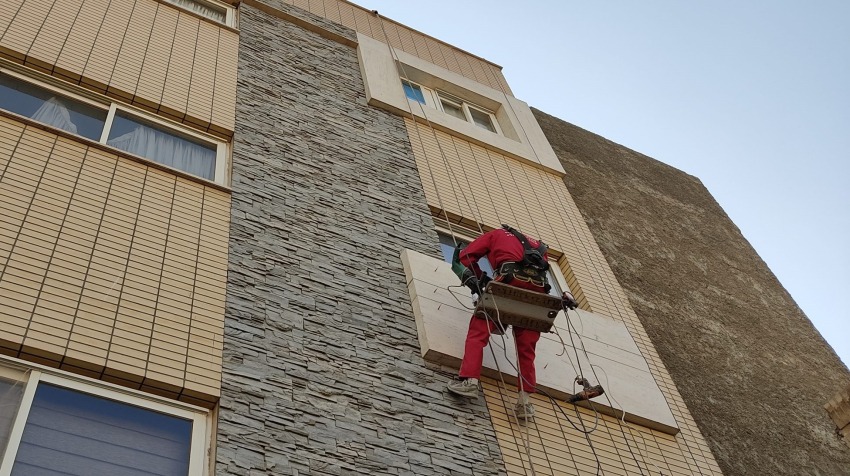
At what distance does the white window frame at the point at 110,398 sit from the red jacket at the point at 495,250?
2876 mm

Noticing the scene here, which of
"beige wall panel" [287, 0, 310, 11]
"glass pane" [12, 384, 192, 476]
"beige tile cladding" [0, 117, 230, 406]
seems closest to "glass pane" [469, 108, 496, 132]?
"beige wall panel" [287, 0, 310, 11]

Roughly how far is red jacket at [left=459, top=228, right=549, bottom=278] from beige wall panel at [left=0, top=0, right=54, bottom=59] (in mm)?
4833

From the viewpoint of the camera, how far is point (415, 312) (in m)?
7.85

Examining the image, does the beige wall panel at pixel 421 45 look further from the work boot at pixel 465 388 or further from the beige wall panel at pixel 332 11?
the work boot at pixel 465 388

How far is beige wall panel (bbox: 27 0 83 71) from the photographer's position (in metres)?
8.44

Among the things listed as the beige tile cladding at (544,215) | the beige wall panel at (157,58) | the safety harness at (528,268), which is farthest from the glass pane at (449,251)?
the beige wall panel at (157,58)

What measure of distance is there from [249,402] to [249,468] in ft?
2.12

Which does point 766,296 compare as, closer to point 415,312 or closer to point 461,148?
point 461,148

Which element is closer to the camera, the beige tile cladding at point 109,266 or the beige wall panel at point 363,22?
the beige tile cladding at point 109,266

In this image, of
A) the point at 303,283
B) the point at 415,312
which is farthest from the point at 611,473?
the point at 303,283

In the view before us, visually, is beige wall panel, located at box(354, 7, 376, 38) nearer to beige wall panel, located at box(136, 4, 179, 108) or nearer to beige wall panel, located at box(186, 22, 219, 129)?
beige wall panel, located at box(186, 22, 219, 129)

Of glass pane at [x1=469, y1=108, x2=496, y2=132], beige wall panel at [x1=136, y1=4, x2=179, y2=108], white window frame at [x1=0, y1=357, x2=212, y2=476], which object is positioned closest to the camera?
white window frame at [x1=0, y1=357, x2=212, y2=476]

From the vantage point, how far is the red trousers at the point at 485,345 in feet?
23.4

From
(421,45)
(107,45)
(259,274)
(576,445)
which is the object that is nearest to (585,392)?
(576,445)
